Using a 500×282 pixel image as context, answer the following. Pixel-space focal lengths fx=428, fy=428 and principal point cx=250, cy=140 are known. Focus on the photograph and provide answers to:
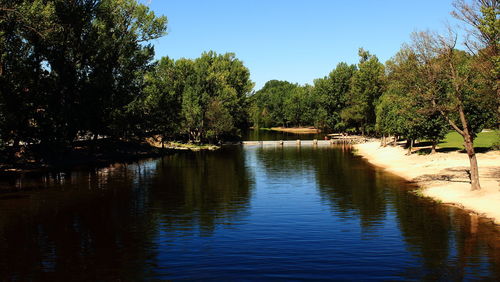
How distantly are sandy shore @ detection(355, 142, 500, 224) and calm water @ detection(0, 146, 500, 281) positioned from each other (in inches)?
80.3

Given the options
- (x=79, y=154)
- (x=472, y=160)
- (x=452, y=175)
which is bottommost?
(x=452, y=175)

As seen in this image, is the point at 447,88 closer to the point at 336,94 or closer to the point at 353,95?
the point at 353,95

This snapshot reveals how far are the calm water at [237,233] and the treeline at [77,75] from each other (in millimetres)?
11363

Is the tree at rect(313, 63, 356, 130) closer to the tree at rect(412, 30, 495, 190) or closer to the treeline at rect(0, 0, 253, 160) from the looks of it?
the treeline at rect(0, 0, 253, 160)

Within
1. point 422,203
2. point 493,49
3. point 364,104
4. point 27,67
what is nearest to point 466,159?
point 422,203

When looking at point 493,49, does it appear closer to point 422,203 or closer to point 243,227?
point 422,203

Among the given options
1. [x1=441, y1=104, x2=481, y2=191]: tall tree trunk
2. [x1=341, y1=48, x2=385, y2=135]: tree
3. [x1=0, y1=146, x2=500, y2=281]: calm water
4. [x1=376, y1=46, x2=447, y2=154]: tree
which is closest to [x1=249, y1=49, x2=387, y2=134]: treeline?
[x1=341, y1=48, x2=385, y2=135]: tree

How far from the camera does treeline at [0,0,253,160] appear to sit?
52.8 meters

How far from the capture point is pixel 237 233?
93.0ft

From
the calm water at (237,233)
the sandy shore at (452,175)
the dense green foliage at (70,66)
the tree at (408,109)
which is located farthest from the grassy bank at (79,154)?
the tree at (408,109)

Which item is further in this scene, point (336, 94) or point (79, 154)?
point (336, 94)

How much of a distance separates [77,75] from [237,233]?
49.9 metres

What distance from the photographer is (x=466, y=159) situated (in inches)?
2218

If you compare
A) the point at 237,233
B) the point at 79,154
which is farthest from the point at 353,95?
the point at 237,233
